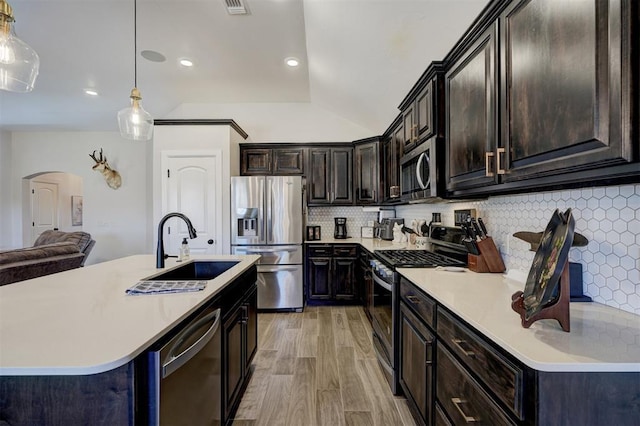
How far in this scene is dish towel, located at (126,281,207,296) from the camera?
1.40 meters

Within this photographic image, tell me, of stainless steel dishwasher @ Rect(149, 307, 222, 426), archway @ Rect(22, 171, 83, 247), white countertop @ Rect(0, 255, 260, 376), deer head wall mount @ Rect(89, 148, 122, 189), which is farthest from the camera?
archway @ Rect(22, 171, 83, 247)

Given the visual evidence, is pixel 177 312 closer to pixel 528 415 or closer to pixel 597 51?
pixel 528 415

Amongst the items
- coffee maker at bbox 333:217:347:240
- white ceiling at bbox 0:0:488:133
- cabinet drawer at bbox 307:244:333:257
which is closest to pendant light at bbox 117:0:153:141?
white ceiling at bbox 0:0:488:133

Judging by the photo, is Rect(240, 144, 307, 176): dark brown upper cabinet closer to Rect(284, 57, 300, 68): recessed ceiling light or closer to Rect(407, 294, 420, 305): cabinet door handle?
Rect(284, 57, 300, 68): recessed ceiling light

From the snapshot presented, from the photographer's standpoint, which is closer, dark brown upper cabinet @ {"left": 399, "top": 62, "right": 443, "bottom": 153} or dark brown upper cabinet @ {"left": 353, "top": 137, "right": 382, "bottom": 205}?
dark brown upper cabinet @ {"left": 399, "top": 62, "right": 443, "bottom": 153}

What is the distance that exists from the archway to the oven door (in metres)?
6.71

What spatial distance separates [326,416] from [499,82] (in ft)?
7.17

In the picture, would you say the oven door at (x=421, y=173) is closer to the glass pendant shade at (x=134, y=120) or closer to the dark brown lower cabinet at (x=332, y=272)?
the dark brown lower cabinet at (x=332, y=272)

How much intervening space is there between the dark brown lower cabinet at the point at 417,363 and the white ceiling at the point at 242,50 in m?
1.86

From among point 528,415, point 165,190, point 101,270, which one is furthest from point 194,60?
point 528,415

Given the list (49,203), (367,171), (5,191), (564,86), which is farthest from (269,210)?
(49,203)

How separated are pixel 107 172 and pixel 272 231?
380 centimetres

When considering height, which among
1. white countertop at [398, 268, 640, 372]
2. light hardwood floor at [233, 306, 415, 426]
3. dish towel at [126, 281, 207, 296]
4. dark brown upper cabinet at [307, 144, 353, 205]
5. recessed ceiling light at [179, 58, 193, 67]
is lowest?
light hardwood floor at [233, 306, 415, 426]

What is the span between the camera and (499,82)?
1.36m
